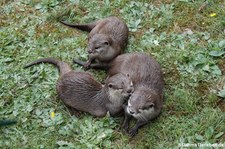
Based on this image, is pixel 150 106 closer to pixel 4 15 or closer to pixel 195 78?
pixel 195 78

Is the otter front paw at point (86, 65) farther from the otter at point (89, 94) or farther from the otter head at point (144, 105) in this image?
the otter head at point (144, 105)

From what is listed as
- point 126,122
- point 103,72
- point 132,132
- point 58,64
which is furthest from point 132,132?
point 58,64

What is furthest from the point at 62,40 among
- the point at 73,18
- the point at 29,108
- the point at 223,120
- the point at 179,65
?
the point at 223,120

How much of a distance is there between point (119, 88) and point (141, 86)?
207mm

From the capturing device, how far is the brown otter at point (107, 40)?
404 cm

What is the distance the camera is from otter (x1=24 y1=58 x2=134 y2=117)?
11.6ft

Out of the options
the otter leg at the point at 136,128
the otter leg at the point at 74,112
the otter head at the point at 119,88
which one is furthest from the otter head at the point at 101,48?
the otter leg at the point at 136,128

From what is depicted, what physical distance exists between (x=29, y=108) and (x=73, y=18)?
1.46 metres

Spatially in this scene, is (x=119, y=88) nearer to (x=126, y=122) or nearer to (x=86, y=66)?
(x=126, y=122)

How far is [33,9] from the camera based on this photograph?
4922mm

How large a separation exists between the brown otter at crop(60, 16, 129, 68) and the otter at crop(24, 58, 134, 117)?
44 centimetres

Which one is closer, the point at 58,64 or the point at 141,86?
the point at 141,86

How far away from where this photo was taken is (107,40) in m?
4.05

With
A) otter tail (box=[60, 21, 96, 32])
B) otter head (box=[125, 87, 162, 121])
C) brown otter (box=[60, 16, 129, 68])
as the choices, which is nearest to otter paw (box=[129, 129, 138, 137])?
otter head (box=[125, 87, 162, 121])
